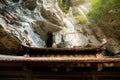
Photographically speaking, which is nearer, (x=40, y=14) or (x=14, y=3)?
(x=14, y=3)

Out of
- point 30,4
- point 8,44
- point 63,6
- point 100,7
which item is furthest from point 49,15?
point 100,7

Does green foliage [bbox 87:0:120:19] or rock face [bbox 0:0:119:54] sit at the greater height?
green foliage [bbox 87:0:120:19]

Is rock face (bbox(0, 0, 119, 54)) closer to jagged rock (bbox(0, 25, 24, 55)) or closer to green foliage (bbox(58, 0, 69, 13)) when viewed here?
jagged rock (bbox(0, 25, 24, 55))

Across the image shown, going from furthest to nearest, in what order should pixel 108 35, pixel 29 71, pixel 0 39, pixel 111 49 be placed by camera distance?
1. pixel 108 35
2. pixel 111 49
3. pixel 0 39
4. pixel 29 71

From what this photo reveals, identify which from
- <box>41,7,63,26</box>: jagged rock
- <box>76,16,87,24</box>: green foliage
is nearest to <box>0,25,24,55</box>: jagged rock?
<box>41,7,63,26</box>: jagged rock

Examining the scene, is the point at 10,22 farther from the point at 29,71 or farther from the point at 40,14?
the point at 29,71

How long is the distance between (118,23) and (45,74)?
1530cm

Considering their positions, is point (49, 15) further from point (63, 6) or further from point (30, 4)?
point (63, 6)

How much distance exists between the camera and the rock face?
15695mm

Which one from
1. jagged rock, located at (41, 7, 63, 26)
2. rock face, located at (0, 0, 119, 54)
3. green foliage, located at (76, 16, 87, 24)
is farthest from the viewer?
green foliage, located at (76, 16, 87, 24)

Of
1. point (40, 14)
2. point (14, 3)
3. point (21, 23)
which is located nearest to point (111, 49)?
point (40, 14)

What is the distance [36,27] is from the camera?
1933cm

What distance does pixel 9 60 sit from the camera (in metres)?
7.34

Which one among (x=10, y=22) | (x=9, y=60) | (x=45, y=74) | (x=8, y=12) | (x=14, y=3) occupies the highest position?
(x=14, y=3)
